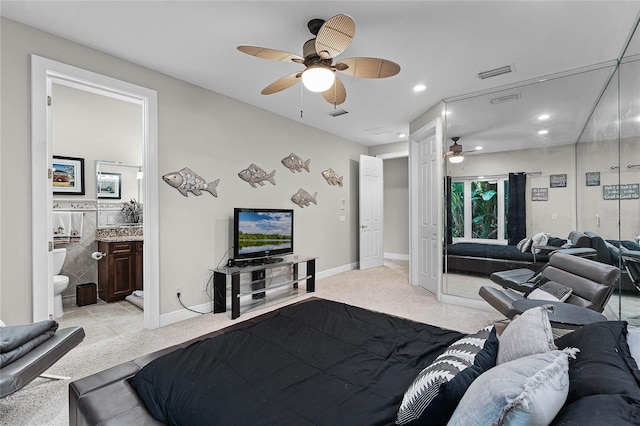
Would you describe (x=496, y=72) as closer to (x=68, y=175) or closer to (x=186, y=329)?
(x=186, y=329)

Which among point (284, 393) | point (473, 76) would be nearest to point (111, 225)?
point (284, 393)

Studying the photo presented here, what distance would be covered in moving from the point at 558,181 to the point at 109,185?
20.1 feet

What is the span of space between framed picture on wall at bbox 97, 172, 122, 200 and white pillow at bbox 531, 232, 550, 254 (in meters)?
5.92

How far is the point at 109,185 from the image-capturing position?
444cm

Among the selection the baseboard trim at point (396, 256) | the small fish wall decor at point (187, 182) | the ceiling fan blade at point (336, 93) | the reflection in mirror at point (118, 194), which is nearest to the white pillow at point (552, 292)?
the ceiling fan blade at point (336, 93)

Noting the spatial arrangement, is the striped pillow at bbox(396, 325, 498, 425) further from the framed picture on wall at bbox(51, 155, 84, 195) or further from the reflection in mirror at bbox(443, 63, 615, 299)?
the framed picture on wall at bbox(51, 155, 84, 195)

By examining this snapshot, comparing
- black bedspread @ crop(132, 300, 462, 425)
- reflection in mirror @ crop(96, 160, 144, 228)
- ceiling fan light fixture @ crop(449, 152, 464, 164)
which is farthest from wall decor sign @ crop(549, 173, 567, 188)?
reflection in mirror @ crop(96, 160, 144, 228)

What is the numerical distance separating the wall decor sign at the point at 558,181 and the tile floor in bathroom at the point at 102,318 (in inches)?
196

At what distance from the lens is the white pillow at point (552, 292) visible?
2615 mm

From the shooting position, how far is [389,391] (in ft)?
3.75

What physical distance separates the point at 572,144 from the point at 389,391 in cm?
364

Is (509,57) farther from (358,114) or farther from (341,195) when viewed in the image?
(341,195)

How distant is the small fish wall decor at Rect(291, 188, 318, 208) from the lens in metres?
4.90

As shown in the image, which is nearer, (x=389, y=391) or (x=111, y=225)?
(x=389, y=391)
